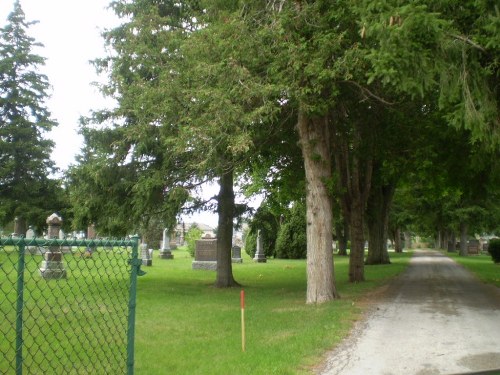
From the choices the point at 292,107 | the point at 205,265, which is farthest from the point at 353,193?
the point at 205,265

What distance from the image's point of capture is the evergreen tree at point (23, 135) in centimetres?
3130

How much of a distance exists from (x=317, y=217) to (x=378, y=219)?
1865 centimetres

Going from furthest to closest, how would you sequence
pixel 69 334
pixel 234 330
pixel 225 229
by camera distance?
pixel 225 229 < pixel 234 330 < pixel 69 334

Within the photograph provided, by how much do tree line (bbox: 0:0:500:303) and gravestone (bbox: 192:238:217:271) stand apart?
7.20m

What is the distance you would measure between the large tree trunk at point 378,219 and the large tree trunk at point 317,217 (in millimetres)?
16636

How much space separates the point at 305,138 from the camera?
12625mm

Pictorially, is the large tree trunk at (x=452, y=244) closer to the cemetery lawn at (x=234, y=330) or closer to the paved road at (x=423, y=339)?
the cemetery lawn at (x=234, y=330)

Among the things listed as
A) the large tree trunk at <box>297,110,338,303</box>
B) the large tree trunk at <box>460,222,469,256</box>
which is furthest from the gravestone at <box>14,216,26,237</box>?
the large tree trunk at <box>460,222,469,256</box>

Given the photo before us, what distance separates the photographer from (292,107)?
1209 cm

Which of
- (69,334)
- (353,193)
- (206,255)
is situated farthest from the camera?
(206,255)

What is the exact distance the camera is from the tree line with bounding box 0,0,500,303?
28.0 feet

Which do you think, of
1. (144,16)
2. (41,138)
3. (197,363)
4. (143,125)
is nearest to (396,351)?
(197,363)

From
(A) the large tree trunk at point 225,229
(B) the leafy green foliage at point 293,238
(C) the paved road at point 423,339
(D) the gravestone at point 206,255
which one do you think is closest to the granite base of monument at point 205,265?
(D) the gravestone at point 206,255

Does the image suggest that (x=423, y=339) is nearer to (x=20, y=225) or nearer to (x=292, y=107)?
(x=292, y=107)
